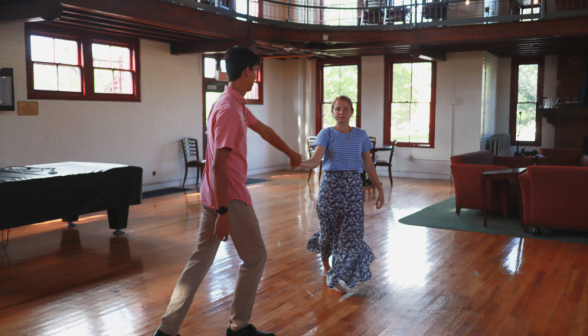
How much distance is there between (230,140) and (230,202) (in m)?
0.36

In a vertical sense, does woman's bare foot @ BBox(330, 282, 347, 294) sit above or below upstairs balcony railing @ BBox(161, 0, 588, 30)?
below

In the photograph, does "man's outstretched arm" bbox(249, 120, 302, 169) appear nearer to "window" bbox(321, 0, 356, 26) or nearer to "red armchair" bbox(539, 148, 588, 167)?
"red armchair" bbox(539, 148, 588, 167)

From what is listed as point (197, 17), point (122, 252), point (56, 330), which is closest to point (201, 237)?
point (56, 330)

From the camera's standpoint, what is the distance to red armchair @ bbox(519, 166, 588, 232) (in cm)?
571

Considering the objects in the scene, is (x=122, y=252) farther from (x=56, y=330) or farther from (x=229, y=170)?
(x=229, y=170)

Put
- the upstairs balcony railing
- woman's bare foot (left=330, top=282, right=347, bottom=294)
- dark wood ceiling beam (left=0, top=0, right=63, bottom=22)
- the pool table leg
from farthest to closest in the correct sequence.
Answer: the upstairs balcony railing, dark wood ceiling beam (left=0, top=0, right=63, bottom=22), the pool table leg, woman's bare foot (left=330, top=282, right=347, bottom=294)

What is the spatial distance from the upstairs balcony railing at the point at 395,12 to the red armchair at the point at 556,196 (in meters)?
4.01

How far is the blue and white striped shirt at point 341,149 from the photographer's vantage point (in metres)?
3.88

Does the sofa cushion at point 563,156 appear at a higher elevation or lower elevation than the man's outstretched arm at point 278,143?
lower

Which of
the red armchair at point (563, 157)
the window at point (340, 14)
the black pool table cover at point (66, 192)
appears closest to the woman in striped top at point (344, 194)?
the black pool table cover at point (66, 192)

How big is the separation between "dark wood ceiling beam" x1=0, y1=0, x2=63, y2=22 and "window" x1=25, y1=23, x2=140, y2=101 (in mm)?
1073

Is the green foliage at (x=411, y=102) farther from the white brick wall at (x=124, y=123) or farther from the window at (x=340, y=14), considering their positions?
the white brick wall at (x=124, y=123)

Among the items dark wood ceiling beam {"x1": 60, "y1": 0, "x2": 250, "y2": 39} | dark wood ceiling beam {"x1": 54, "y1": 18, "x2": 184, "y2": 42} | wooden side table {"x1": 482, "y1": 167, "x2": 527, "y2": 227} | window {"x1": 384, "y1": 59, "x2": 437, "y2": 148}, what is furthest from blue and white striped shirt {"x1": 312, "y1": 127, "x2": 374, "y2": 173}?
window {"x1": 384, "y1": 59, "x2": 437, "y2": 148}

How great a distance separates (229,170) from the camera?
8.93 ft
